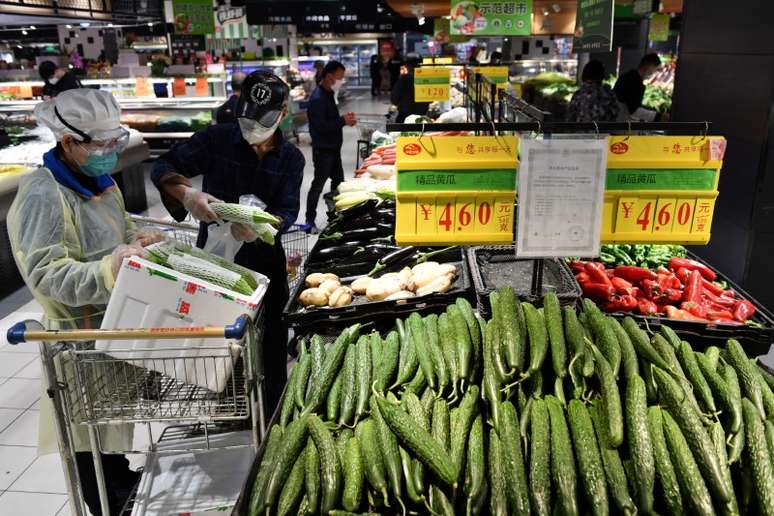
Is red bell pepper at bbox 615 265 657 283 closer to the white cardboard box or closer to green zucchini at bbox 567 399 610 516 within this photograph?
green zucchini at bbox 567 399 610 516

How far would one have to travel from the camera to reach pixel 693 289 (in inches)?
120

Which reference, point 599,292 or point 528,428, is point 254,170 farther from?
point 528,428

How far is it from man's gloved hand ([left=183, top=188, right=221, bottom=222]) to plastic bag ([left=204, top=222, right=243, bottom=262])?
108mm

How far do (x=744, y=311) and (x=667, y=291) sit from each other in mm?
368

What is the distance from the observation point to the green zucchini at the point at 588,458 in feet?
5.14

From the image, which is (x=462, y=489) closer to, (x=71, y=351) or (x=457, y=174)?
(x=457, y=174)

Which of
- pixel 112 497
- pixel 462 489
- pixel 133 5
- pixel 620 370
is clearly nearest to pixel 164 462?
pixel 112 497

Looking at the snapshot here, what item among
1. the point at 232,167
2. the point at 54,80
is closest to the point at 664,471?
the point at 232,167

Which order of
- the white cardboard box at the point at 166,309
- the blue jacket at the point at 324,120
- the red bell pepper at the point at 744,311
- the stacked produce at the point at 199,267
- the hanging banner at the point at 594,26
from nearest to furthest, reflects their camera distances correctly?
the white cardboard box at the point at 166,309
the stacked produce at the point at 199,267
the red bell pepper at the point at 744,311
the hanging banner at the point at 594,26
the blue jacket at the point at 324,120

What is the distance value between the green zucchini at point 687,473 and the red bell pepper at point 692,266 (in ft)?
5.66

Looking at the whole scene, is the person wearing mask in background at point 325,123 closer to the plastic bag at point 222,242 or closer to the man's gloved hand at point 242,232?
the plastic bag at point 222,242

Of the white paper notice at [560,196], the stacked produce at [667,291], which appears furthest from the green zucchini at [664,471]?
the stacked produce at [667,291]

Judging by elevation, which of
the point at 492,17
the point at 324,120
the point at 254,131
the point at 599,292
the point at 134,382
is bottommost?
the point at 134,382

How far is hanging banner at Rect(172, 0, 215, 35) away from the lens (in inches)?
483
